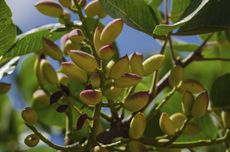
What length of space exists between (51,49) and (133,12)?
8.2 inches

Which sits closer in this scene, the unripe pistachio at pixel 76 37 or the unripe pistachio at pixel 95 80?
the unripe pistachio at pixel 95 80

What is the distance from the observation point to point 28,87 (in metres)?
2.28

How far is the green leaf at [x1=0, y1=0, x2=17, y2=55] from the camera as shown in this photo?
1.16m

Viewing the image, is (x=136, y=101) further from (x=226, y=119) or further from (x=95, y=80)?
(x=226, y=119)

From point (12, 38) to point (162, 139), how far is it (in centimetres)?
37

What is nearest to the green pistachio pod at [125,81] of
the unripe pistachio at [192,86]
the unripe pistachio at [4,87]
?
the unripe pistachio at [192,86]

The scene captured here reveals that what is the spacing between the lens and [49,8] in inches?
51.7

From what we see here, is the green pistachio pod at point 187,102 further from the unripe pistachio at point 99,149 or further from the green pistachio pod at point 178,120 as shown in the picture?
the unripe pistachio at point 99,149

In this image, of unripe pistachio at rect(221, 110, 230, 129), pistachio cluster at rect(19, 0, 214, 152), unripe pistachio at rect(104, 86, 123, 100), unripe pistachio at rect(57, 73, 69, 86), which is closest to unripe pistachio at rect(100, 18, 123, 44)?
pistachio cluster at rect(19, 0, 214, 152)

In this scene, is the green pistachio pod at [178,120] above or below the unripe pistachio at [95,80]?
below

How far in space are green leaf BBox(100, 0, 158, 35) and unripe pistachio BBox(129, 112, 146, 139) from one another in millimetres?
183

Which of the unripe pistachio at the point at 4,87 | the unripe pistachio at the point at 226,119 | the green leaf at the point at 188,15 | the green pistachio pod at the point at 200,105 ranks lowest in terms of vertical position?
the unripe pistachio at the point at 226,119

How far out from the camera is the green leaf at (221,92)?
58.0 inches

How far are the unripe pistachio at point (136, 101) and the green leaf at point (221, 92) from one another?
395 mm
